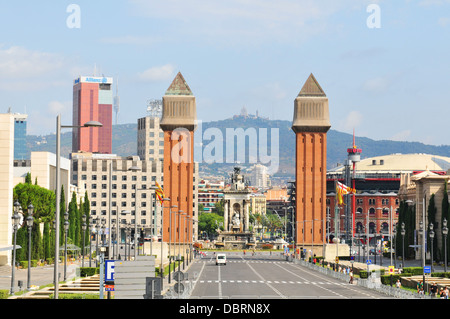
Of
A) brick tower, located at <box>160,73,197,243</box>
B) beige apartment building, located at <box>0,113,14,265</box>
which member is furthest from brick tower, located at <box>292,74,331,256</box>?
beige apartment building, located at <box>0,113,14,265</box>

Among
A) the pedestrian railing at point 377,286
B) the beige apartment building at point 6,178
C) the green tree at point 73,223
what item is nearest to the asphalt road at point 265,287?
the pedestrian railing at point 377,286

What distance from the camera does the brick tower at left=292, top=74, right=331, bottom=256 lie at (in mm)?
164750

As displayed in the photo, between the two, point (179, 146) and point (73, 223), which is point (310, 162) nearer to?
point (179, 146)

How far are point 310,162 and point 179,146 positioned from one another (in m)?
24.9

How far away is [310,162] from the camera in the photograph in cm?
16888

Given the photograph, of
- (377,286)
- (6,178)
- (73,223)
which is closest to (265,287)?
(377,286)

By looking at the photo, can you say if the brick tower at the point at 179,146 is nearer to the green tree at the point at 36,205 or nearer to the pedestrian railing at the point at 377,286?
the green tree at the point at 36,205

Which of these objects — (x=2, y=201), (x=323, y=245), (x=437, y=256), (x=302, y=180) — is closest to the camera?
(x=2, y=201)

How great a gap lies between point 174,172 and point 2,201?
66.7 meters

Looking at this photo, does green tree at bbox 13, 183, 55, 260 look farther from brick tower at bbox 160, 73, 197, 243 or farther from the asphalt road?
brick tower at bbox 160, 73, 197, 243
